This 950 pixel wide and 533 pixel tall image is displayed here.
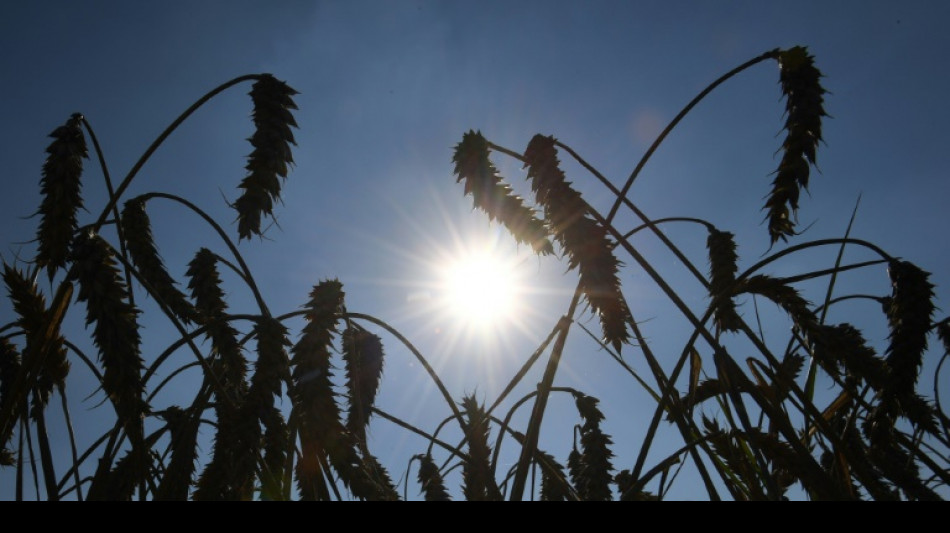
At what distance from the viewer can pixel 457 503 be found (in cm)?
111

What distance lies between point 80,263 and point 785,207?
3079mm

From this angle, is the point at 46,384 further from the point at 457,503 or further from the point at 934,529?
the point at 934,529

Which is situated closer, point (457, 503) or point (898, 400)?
point (457, 503)

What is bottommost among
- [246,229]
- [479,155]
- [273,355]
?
[273,355]

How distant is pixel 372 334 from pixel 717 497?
8.87 ft

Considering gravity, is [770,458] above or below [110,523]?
above

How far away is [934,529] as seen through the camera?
1.10 meters

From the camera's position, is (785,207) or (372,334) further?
(372,334)

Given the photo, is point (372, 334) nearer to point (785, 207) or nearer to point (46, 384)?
point (46, 384)

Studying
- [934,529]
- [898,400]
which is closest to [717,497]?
[898,400]

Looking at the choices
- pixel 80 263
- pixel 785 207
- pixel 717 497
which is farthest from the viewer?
pixel 785 207

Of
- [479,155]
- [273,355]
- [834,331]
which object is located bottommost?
[273,355]

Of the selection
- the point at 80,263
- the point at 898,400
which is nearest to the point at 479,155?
the point at 80,263

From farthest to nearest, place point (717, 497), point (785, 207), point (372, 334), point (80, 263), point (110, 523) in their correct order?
point (372, 334), point (785, 207), point (717, 497), point (80, 263), point (110, 523)
